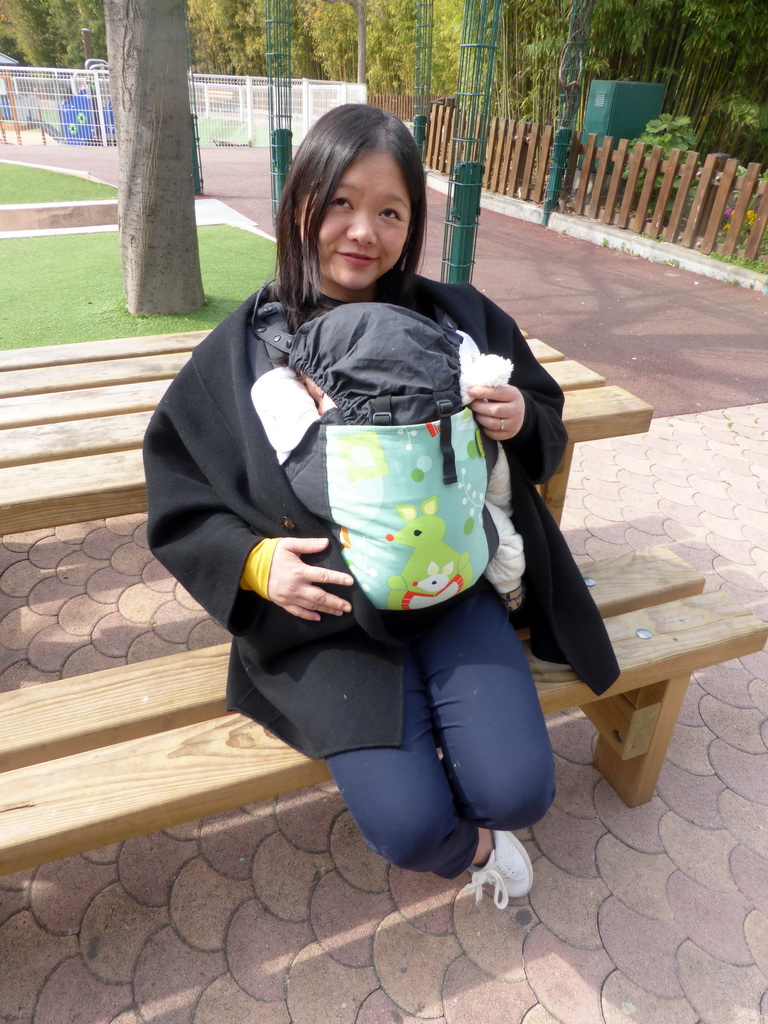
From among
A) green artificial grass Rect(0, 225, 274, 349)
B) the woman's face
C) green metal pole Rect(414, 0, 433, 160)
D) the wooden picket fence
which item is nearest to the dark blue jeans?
the woman's face

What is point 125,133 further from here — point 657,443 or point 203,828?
point 203,828

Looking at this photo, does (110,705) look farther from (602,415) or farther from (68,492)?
(602,415)

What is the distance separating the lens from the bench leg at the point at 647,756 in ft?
6.22

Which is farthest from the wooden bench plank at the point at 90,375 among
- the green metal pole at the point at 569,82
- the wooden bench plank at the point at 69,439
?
the green metal pole at the point at 569,82

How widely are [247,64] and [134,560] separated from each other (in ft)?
162

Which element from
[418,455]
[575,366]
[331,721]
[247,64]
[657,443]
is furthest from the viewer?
[247,64]

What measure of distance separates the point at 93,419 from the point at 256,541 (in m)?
1.01

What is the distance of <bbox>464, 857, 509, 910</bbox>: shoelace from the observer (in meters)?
1.71

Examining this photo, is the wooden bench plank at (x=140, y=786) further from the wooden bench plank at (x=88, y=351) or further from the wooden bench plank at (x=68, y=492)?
the wooden bench plank at (x=88, y=351)

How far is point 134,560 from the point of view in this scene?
3.02 metres

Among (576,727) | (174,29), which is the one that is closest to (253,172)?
(174,29)

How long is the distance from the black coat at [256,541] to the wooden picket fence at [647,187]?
6.31m

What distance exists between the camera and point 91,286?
618 centimetres

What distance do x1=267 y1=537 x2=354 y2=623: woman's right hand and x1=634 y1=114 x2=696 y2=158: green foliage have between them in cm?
1041
